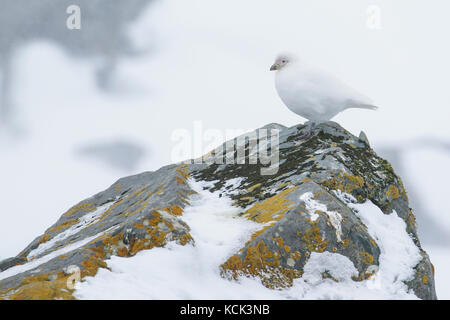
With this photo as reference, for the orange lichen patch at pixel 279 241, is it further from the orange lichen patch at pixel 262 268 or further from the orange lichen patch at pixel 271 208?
the orange lichen patch at pixel 271 208

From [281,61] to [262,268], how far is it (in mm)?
5760

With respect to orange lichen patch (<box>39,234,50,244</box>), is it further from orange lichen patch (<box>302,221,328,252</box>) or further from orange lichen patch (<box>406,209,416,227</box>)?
orange lichen patch (<box>406,209,416,227</box>)

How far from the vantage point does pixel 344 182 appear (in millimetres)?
7762

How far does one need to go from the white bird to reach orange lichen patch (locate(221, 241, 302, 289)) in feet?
14.2

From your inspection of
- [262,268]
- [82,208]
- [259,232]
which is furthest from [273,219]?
[82,208]

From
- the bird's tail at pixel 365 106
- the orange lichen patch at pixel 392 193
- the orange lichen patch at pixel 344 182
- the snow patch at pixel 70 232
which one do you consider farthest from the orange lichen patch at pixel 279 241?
Answer: the bird's tail at pixel 365 106

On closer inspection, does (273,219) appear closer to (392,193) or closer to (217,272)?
(217,272)

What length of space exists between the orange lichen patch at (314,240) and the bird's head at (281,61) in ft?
16.6

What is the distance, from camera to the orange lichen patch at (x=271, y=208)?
6.64m

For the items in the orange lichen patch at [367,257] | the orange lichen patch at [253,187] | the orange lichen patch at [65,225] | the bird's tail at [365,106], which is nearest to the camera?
the orange lichen patch at [367,257]

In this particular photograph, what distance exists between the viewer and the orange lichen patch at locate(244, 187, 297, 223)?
21.8 feet

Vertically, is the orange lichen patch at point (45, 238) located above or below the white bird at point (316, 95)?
below
